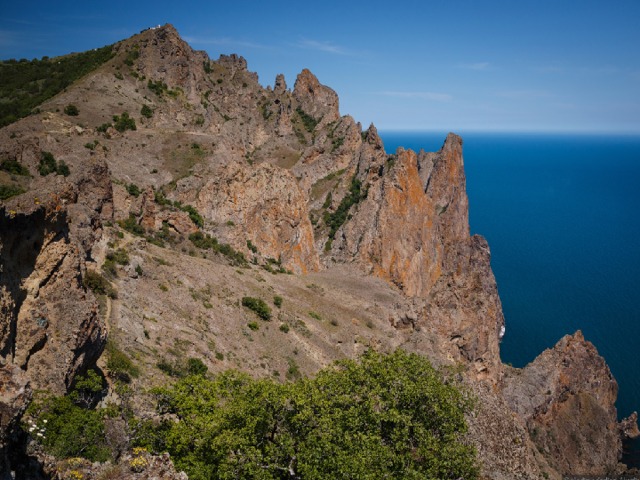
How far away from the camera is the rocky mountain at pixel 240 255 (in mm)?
18422

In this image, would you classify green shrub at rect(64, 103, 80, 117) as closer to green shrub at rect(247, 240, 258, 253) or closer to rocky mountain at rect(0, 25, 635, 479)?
rocky mountain at rect(0, 25, 635, 479)

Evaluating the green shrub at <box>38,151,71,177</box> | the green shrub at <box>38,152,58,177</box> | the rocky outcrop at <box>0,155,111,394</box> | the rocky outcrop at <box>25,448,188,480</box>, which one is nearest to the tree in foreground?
the rocky outcrop at <box>25,448,188,480</box>

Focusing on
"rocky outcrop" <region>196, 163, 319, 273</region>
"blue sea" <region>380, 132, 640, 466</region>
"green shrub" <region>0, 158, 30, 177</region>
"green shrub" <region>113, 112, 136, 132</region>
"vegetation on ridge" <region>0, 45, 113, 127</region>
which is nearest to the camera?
"green shrub" <region>0, 158, 30, 177</region>

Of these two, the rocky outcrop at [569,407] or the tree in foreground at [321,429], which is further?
the rocky outcrop at [569,407]

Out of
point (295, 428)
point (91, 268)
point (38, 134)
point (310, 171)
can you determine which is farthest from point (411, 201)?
point (295, 428)

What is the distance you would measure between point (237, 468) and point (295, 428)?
8.09ft

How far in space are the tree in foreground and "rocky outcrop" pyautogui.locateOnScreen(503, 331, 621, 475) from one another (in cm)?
4469

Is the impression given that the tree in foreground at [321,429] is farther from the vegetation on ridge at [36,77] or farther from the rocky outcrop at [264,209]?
the vegetation on ridge at [36,77]

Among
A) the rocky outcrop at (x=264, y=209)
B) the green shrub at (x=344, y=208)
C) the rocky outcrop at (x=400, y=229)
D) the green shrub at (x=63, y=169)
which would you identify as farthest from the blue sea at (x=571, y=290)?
the green shrub at (x=63, y=169)

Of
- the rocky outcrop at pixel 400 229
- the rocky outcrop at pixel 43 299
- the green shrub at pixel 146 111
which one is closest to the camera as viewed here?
the rocky outcrop at pixel 43 299

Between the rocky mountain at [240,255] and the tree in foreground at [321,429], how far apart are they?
3.36 metres

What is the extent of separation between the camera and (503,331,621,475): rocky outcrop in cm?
5938

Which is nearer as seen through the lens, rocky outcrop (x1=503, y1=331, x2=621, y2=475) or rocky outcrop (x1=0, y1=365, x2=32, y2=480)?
rocky outcrop (x1=0, y1=365, x2=32, y2=480)

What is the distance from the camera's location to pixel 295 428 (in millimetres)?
17109
